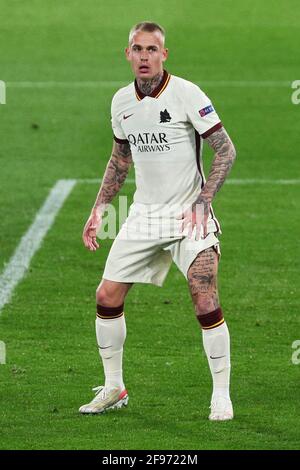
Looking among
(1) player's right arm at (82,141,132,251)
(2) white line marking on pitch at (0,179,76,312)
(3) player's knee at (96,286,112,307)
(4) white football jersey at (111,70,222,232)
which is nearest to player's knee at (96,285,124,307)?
(3) player's knee at (96,286,112,307)

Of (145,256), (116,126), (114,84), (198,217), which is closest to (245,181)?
(114,84)

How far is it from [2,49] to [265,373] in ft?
68.4

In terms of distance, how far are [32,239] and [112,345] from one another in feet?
18.0

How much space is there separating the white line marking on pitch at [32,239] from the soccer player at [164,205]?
116 inches

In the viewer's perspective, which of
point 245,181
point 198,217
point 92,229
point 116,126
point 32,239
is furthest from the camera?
point 245,181

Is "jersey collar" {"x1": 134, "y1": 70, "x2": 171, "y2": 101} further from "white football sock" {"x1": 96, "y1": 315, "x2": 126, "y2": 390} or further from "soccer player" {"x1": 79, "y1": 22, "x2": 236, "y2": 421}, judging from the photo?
"white football sock" {"x1": 96, "y1": 315, "x2": 126, "y2": 390}

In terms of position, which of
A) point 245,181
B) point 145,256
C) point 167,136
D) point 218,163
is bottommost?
point 245,181

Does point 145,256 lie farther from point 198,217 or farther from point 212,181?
point 212,181

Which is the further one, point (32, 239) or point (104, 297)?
point (32, 239)

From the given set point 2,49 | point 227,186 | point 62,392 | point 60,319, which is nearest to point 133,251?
point 62,392

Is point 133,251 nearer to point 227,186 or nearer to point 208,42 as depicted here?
point 227,186

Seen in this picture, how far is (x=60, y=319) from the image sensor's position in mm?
11453

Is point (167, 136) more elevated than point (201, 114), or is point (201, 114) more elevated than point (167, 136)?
point (201, 114)

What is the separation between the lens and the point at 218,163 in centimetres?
875
